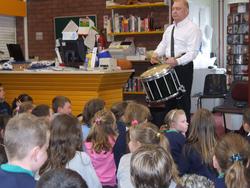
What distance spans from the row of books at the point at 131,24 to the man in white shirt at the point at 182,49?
7.63 feet

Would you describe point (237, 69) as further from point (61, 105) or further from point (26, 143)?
point (26, 143)

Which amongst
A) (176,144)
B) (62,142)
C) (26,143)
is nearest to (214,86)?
(176,144)

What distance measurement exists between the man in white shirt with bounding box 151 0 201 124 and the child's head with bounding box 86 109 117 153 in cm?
196

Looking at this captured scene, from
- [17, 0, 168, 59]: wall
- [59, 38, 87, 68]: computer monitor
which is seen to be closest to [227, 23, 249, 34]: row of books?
[17, 0, 168, 59]: wall

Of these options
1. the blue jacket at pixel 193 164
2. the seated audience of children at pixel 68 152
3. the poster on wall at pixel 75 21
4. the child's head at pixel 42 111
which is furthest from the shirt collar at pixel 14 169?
the poster on wall at pixel 75 21

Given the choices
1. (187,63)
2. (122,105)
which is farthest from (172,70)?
(122,105)

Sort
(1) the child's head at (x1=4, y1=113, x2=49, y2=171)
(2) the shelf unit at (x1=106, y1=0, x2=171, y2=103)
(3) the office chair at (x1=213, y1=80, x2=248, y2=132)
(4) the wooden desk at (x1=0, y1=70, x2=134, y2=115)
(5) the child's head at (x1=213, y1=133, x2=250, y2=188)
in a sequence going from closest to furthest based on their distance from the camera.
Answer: (1) the child's head at (x1=4, y1=113, x2=49, y2=171), (5) the child's head at (x1=213, y1=133, x2=250, y2=188), (4) the wooden desk at (x1=0, y1=70, x2=134, y2=115), (3) the office chair at (x1=213, y1=80, x2=248, y2=132), (2) the shelf unit at (x1=106, y1=0, x2=171, y2=103)

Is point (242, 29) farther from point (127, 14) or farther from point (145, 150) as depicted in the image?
point (145, 150)

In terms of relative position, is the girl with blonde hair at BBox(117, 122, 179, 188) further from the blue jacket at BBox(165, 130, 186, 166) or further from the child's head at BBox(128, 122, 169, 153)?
the blue jacket at BBox(165, 130, 186, 166)

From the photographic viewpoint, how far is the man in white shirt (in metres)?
5.52

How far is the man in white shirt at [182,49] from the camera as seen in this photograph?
5.52 m

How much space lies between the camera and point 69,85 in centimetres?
636

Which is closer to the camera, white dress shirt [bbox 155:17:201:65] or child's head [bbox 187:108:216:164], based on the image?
child's head [bbox 187:108:216:164]

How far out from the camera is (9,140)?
200 cm
